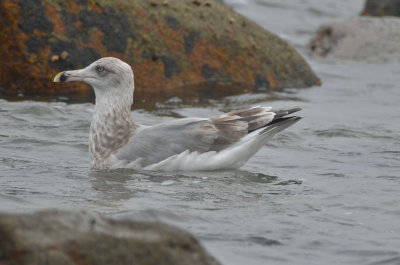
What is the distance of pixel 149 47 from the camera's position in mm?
10570

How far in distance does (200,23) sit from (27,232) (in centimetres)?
814

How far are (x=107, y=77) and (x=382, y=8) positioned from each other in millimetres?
11241

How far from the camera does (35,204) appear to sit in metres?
5.78

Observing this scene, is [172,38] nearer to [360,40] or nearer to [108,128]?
[108,128]

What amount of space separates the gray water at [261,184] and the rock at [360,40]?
3.28 meters

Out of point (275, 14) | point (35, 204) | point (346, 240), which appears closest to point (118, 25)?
point (35, 204)

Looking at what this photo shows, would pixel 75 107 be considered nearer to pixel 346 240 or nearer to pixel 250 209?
pixel 250 209

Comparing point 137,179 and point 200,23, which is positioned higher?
point 200,23

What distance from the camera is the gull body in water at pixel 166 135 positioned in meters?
7.02

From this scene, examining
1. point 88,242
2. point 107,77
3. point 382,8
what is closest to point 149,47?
point 107,77

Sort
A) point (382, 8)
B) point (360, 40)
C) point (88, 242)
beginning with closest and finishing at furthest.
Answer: point (88, 242) < point (360, 40) < point (382, 8)

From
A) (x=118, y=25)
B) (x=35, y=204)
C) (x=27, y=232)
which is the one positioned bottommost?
(x=35, y=204)

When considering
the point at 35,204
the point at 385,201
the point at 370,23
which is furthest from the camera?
the point at 370,23

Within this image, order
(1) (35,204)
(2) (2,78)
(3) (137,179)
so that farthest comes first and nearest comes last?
(2) (2,78) → (3) (137,179) → (1) (35,204)
